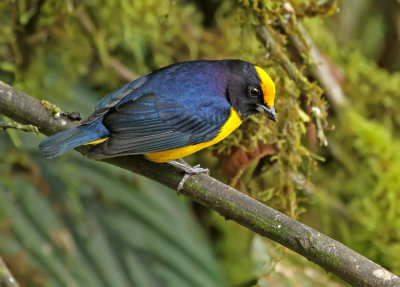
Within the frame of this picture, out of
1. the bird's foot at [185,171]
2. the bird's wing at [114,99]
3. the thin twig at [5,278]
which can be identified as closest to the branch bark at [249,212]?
the bird's foot at [185,171]

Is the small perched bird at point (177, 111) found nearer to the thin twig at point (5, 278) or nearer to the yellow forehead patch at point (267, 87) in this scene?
the yellow forehead patch at point (267, 87)

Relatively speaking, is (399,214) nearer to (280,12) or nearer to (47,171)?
(280,12)

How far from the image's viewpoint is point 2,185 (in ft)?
10.4

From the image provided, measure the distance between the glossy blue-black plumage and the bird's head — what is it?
4 cm

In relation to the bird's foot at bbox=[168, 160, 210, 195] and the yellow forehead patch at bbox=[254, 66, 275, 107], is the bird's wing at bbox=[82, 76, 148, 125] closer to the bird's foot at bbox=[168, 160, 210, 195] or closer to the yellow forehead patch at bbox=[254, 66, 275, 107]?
the bird's foot at bbox=[168, 160, 210, 195]

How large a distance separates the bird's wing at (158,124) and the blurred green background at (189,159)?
300 millimetres

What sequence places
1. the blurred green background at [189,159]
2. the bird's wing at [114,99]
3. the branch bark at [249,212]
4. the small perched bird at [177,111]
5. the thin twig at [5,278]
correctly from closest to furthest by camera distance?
the branch bark at [249,212] < the thin twig at [5,278] < the small perched bird at [177,111] < the bird's wing at [114,99] < the blurred green background at [189,159]

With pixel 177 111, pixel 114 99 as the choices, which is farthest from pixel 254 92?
pixel 114 99

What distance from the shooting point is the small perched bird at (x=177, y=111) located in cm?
221

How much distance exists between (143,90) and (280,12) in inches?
32.3

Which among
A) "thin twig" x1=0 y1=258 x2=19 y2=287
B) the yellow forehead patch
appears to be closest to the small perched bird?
the yellow forehead patch

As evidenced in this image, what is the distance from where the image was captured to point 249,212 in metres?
1.89

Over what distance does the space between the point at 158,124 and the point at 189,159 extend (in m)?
1.32

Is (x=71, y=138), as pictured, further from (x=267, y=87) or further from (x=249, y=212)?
(x=267, y=87)
